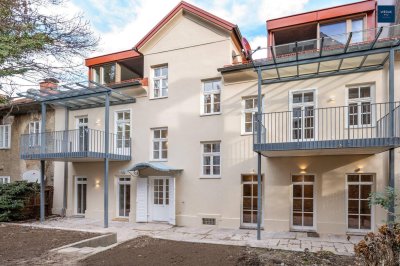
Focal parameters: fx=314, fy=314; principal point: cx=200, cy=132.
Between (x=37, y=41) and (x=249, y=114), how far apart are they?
7696 millimetres

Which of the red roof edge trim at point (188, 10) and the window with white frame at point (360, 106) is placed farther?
the red roof edge trim at point (188, 10)

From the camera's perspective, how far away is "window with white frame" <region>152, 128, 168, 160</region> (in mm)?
13773

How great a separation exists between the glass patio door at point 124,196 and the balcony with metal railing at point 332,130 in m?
6.65

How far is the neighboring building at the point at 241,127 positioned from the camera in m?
10.3

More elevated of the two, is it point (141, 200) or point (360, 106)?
point (360, 106)

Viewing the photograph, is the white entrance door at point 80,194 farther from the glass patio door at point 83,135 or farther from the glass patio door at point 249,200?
the glass patio door at point 249,200

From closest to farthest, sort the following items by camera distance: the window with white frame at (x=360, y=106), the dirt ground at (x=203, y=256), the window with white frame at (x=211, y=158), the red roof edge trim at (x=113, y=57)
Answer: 1. the dirt ground at (x=203, y=256)
2. the window with white frame at (x=360, y=106)
3. the window with white frame at (x=211, y=158)
4. the red roof edge trim at (x=113, y=57)

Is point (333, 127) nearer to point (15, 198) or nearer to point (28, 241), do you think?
point (28, 241)

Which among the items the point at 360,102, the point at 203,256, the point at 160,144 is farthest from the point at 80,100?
the point at 360,102

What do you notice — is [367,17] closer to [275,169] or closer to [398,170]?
[398,170]

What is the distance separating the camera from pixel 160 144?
45.5ft

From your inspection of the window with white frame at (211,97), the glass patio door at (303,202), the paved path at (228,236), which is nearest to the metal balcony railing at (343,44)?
the window with white frame at (211,97)

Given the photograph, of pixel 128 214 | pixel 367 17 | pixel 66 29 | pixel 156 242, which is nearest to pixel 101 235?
pixel 156 242

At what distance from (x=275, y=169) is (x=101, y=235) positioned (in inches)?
252
